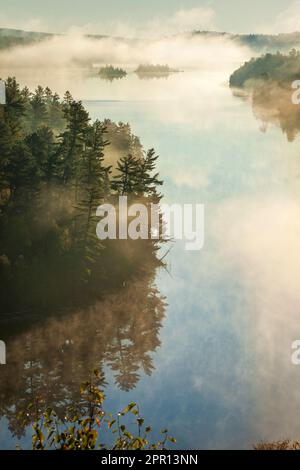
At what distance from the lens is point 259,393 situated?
137 ft

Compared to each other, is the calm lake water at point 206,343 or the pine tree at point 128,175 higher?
the pine tree at point 128,175

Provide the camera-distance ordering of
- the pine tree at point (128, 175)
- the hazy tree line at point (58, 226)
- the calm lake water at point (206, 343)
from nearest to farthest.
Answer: the calm lake water at point (206, 343) < the hazy tree line at point (58, 226) < the pine tree at point (128, 175)

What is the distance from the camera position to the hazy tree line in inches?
2168

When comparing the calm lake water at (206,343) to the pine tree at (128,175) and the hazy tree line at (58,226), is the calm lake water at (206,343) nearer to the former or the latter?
the hazy tree line at (58,226)

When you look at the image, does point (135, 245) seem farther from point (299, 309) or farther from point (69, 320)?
point (299, 309)

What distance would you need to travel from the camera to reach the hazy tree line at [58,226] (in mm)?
55062

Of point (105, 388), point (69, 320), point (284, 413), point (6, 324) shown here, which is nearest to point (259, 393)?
point (284, 413)

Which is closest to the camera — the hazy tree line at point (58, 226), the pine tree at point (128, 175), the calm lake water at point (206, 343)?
the calm lake water at point (206, 343)

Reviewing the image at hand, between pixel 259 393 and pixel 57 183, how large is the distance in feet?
105

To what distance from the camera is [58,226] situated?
58.5 meters

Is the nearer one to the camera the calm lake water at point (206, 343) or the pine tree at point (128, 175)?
the calm lake water at point (206, 343)

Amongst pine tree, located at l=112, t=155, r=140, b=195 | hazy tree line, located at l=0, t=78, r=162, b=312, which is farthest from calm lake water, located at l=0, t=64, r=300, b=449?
pine tree, located at l=112, t=155, r=140, b=195

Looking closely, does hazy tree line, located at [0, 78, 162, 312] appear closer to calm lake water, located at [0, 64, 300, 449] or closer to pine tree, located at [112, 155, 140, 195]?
pine tree, located at [112, 155, 140, 195]

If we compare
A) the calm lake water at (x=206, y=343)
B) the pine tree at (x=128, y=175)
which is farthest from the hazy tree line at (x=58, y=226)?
the calm lake water at (x=206, y=343)
